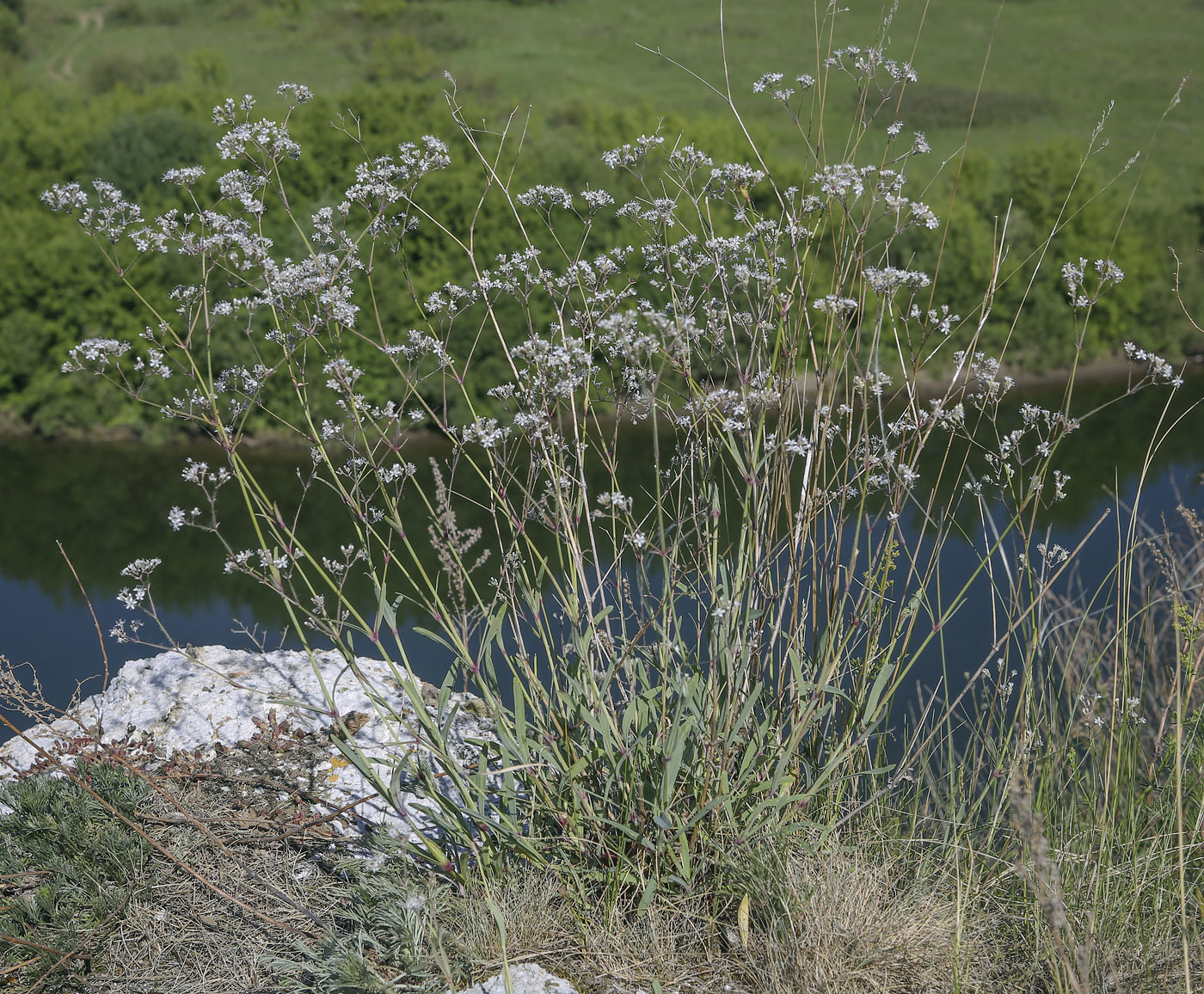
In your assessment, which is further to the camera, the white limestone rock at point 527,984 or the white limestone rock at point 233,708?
the white limestone rock at point 233,708

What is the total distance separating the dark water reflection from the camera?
6734mm

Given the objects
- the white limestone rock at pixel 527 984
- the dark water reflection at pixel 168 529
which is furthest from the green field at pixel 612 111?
the white limestone rock at pixel 527 984

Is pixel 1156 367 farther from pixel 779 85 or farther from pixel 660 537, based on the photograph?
pixel 660 537

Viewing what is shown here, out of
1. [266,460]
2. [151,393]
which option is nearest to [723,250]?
[266,460]

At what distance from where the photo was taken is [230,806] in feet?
8.27

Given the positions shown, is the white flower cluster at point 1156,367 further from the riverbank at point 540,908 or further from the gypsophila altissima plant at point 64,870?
the gypsophila altissima plant at point 64,870

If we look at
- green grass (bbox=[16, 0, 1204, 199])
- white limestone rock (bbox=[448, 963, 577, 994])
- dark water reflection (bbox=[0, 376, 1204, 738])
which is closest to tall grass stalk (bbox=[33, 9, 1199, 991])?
white limestone rock (bbox=[448, 963, 577, 994])

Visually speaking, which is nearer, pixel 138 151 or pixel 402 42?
pixel 138 151

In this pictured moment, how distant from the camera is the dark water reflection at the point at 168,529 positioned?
265 inches

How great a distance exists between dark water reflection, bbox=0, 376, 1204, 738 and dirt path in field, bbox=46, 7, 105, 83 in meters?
20.5

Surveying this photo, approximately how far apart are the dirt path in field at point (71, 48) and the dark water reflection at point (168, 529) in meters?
20.5

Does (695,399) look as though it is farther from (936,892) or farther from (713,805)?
(936,892)

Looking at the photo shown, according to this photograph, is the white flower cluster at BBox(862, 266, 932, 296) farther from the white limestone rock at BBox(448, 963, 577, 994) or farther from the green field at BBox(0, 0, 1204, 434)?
the white limestone rock at BBox(448, 963, 577, 994)

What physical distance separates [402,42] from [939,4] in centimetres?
1655
